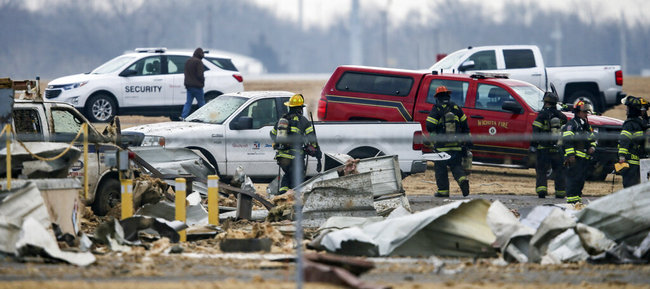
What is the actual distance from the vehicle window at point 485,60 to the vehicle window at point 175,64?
6723 mm

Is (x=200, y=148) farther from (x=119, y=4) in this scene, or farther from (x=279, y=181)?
(x=119, y=4)

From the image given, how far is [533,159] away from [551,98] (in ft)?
6.96

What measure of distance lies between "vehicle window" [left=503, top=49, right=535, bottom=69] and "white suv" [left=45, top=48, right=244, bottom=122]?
6322 mm

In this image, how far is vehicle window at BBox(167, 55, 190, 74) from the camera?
22.8 m

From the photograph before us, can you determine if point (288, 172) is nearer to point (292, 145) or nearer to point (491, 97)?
point (292, 145)

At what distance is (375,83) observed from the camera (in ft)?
59.9

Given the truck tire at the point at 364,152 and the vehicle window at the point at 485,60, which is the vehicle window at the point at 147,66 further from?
the truck tire at the point at 364,152

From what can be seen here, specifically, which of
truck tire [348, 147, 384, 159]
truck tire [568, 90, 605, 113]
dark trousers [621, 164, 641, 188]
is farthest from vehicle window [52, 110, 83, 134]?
truck tire [568, 90, 605, 113]

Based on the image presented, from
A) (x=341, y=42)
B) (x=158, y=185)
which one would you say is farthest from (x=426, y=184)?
(x=341, y=42)

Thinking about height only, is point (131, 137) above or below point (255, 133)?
above

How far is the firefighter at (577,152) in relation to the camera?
577 inches

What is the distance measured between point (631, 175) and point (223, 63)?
1178cm

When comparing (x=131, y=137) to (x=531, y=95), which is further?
(x=531, y=95)

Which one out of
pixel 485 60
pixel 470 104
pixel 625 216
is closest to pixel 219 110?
pixel 470 104
